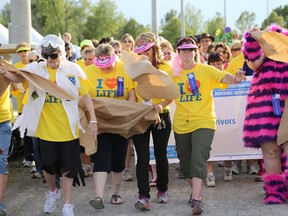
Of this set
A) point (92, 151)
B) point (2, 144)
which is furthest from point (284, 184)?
point (2, 144)

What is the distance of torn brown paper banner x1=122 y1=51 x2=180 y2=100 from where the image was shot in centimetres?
636

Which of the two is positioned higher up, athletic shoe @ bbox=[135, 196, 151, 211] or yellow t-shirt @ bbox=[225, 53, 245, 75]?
yellow t-shirt @ bbox=[225, 53, 245, 75]

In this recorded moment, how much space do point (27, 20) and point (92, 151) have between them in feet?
21.0

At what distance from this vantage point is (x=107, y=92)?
265 inches

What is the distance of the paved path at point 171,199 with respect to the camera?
21.2 ft

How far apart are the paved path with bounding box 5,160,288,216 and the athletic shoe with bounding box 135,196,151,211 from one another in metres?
0.07

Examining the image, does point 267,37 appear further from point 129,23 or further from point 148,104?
point 129,23

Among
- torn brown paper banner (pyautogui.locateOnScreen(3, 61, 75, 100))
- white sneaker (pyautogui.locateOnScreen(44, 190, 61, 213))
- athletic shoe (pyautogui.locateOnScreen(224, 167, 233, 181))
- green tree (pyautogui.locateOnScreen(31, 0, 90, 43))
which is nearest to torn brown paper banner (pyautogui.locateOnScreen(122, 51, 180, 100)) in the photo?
torn brown paper banner (pyautogui.locateOnScreen(3, 61, 75, 100))

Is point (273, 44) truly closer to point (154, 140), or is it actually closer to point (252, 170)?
point (154, 140)

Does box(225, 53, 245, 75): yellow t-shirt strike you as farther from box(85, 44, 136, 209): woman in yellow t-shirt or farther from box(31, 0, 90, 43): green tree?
box(31, 0, 90, 43): green tree

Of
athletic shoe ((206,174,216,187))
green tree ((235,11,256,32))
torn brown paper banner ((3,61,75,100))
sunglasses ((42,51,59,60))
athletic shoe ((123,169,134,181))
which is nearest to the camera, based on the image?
torn brown paper banner ((3,61,75,100))

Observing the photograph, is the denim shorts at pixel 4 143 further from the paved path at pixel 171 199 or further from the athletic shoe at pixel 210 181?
the athletic shoe at pixel 210 181

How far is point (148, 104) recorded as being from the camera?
6781 millimetres

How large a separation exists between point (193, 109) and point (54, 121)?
5.15 ft
